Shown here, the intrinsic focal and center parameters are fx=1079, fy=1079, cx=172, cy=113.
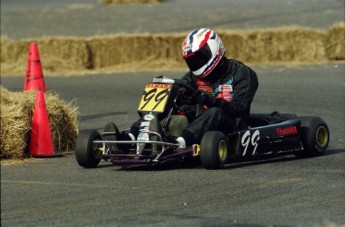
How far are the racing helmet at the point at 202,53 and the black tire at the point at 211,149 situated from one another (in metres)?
0.93

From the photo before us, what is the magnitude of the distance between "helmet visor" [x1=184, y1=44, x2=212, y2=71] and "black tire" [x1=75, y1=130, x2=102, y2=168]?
111 cm

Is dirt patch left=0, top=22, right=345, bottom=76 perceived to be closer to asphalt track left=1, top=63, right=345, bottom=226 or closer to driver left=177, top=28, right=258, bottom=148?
asphalt track left=1, top=63, right=345, bottom=226

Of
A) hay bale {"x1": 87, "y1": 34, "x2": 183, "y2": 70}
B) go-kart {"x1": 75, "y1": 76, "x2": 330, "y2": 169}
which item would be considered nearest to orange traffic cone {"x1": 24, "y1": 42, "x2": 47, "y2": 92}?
go-kart {"x1": 75, "y1": 76, "x2": 330, "y2": 169}

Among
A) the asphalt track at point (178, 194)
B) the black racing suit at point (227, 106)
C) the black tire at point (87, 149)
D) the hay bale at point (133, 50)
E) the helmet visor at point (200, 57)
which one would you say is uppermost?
the hay bale at point (133, 50)

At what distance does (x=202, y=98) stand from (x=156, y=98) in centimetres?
38

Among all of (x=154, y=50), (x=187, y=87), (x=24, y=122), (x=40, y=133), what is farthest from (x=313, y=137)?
(x=154, y=50)

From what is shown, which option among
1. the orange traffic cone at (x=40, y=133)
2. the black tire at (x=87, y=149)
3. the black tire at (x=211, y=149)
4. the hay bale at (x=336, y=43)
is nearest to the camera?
the black tire at (x=211, y=149)

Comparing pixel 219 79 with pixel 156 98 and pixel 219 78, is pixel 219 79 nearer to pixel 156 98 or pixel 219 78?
pixel 219 78

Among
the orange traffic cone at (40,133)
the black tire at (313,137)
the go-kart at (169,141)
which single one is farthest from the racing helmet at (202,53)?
the orange traffic cone at (40,133)

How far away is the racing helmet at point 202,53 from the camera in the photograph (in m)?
9.36

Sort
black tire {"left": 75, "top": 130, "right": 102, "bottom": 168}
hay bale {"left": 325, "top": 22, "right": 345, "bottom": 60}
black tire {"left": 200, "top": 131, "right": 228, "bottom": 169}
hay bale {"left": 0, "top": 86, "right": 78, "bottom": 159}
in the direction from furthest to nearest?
hay bale {"left": 325, "top": 22, "right": 345, "bottom": 60} < hay bale {"left": 0, "top": 86, "right": 78, "bottom": 159} < black tire {"left": 75, "top": 130, "right": 102, "bottom": 168} < black tire {"left": 200, "top": 131, "right": 228, "bottom": 169}

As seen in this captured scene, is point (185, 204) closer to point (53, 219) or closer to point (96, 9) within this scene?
point (53, 219)

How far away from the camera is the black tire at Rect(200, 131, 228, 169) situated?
852 cm

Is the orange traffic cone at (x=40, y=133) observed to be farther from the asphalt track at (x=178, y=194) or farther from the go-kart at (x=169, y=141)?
the go-kart at (x=169, y=141)
